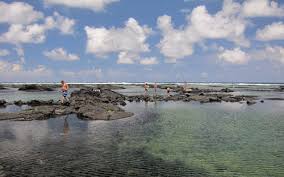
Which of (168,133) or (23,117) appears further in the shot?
(23,117)

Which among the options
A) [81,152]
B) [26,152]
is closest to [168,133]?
[81,152]

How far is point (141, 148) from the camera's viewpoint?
81.4ft

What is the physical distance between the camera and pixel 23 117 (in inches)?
1597

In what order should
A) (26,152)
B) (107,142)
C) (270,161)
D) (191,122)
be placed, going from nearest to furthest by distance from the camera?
1. (270,161)
2. (26,152)
3. (107,142)
4. (191,122)

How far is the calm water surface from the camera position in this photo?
763 inches

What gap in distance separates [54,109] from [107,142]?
21.5m

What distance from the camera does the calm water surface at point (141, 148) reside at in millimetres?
19391

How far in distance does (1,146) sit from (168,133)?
14496 mm

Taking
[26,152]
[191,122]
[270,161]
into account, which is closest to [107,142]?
[26,152]

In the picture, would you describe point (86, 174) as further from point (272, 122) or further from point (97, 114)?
point (272, 122)

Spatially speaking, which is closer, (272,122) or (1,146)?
(1,146)

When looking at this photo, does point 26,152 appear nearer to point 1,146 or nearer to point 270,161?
point 1,146

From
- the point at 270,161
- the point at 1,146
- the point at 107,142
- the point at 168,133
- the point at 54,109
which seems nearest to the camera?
the point at 270,161

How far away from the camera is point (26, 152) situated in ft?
75.6
